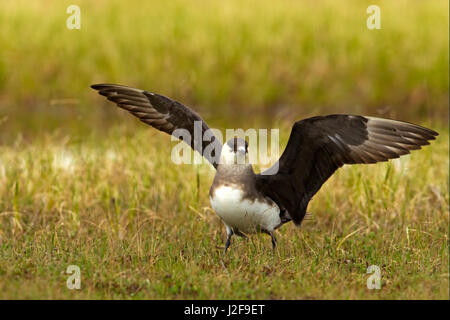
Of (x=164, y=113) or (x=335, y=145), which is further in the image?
(x=164, y=113)

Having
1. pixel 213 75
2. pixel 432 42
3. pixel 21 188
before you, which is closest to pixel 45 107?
pixel 213 75

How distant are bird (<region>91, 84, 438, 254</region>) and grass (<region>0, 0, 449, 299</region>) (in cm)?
32

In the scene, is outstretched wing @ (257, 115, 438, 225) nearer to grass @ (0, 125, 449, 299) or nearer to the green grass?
grass @ (0, 125, 449, 299)

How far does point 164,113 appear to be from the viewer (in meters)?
6.70

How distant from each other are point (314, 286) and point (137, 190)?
2.97 m

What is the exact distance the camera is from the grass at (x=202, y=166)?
5652 mm

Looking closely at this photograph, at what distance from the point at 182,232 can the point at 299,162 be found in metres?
1.43

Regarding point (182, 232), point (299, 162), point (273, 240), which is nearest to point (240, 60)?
point (182, 232)

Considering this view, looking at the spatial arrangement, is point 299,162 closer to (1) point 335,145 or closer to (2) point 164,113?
(1) point 335,145

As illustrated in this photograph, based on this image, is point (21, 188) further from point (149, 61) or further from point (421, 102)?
point (421, 102)

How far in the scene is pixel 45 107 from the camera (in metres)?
13.5

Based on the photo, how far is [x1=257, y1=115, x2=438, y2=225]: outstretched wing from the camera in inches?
230

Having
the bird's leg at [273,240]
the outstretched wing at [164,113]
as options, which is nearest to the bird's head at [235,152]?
the outstretched wing at [164,113]

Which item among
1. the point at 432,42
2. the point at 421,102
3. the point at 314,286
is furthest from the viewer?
the point at 432,42
